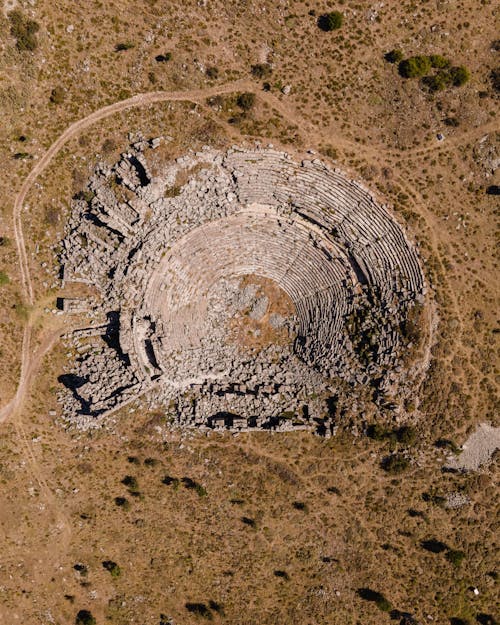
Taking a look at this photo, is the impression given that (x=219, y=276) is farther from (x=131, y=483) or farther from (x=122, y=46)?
(x=122, y=46)

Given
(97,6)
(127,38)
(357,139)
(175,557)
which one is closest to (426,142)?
(357,139)

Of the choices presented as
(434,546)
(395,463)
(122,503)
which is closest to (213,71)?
(395,463)

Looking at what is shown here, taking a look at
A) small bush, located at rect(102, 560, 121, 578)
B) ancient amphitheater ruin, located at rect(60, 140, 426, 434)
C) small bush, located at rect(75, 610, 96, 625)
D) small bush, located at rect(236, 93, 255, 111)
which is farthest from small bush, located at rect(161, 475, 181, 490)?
small bush, located at rect(236, 93, 255, 111)

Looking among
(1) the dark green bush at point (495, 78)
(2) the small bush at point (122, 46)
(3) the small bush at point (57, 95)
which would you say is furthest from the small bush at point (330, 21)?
(3) the small bush at point (57, 95)

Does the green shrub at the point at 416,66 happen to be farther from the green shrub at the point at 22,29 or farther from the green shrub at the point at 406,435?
the green shrub at the point at 22,29

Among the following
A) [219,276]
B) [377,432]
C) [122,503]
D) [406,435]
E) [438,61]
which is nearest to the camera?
[438,61]

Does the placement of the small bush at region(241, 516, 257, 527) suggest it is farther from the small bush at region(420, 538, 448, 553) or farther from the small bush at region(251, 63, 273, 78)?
the small bush at region(251, 63, 273, 78)

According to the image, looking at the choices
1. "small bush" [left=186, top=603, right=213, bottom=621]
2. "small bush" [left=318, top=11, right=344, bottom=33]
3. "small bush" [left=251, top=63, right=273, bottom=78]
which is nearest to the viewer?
"small bush" [left=318, top=11, right=344, bottom=33]
